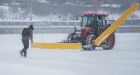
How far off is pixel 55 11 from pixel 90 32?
2588 centimetres

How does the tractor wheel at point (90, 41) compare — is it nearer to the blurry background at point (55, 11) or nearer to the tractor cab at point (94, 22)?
the tractor cab at point (94, 22)

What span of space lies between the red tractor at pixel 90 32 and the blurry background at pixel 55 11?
18195mm

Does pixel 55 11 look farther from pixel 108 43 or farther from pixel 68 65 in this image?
pixel 68 65

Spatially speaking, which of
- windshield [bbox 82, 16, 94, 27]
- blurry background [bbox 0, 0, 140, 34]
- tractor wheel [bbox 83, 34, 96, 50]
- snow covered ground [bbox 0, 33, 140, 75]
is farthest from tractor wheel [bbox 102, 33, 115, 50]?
blurry background [bbox 0, 0, 140, 34]

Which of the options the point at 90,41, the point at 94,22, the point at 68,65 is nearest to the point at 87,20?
the point at 94,22

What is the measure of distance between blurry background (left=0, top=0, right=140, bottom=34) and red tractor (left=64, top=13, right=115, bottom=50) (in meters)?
18.2

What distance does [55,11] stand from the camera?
47.1m

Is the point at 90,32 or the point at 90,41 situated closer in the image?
the point at 90,41

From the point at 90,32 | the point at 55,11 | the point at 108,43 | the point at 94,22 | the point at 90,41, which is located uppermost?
the point at 94,22

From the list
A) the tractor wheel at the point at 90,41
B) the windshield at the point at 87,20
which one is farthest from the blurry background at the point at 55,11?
the tractor wheel at the point at 90,41

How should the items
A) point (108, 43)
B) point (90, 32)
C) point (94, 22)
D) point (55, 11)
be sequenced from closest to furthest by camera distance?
point (90, 32) < point (94, 22) < point (108, 43) < point (55, 11)

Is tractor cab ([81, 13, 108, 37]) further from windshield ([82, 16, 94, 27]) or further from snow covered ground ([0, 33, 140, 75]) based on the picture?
snow covered ground ([0, 33, 140, 75])

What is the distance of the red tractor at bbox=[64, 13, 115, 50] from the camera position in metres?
21.3

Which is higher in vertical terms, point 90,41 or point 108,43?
point 90,41
